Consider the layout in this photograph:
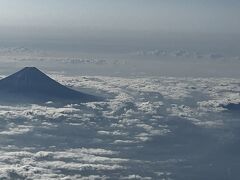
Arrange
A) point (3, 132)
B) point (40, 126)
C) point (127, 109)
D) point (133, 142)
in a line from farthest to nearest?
1. point (127, 109)
2. point (40, 126)
3. point (3, 132)
4. point (133, 142)

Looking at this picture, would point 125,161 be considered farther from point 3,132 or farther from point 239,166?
point 3,132

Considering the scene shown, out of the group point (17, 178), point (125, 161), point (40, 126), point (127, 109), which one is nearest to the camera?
point (17, 178)

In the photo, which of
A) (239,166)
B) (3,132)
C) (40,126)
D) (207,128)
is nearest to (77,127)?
(40,126)

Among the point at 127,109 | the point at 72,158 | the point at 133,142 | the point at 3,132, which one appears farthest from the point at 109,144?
the point at 127,109

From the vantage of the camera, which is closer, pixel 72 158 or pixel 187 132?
pixel 72 158

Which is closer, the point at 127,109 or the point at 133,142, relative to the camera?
the point at 133,142

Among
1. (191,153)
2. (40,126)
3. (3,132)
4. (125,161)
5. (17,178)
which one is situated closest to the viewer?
(17,178)

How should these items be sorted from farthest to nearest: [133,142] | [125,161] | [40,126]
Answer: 1. [40,126]
2. [133,142]
3. [125,161]

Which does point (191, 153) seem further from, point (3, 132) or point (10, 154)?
point (3, 132)
